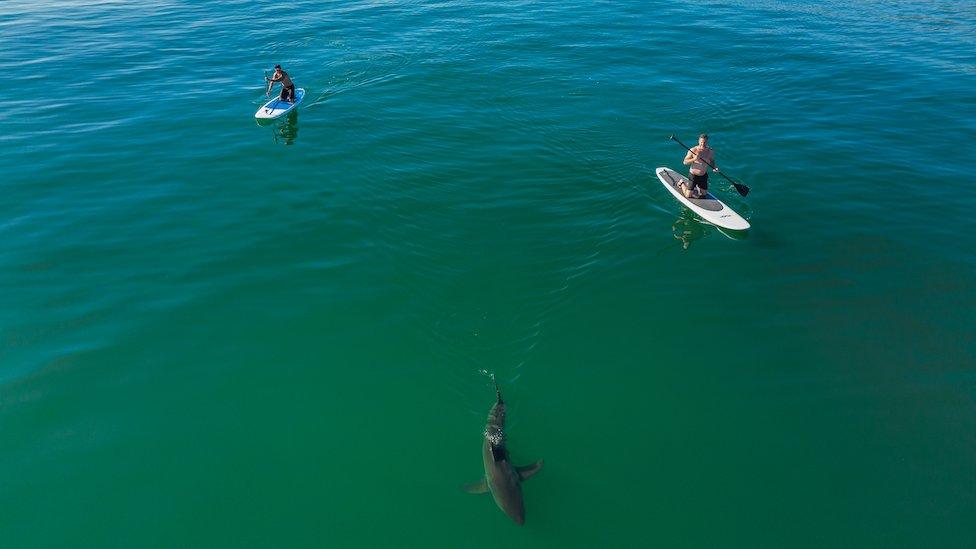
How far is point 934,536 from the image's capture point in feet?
40.7

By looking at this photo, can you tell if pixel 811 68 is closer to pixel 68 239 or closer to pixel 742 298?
pixel 742 298

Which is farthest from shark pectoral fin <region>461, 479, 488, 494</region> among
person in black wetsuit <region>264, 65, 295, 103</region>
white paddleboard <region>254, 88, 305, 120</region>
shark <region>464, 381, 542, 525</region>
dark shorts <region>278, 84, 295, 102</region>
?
dark shorts <region>278, 84, 295, 102</region>

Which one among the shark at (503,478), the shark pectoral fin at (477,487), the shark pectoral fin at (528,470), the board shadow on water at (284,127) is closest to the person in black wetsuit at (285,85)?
the board shadow on water at (284,127)

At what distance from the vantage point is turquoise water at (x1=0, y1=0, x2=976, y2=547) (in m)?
13.0

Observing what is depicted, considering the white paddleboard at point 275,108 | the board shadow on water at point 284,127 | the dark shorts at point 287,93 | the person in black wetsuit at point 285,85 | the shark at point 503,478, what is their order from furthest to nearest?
the dark shorts at point 287,93 < the person in black wetsuit at point 285,85 < the white paddleboard at point 275,108 < the board shadow on water at point 284,127 < the shark at point 503,478

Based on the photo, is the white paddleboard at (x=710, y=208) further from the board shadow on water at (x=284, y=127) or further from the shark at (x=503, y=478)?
the board shadow on water at (x=284, y=127)

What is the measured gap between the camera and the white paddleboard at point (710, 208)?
21141mm

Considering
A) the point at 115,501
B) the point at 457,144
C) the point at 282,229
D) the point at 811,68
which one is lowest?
the point at 115,501

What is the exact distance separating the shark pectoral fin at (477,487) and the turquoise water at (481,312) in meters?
0.25

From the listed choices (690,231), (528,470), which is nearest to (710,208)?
(690,231)

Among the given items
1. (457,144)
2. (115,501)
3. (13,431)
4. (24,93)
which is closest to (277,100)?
(457,144)

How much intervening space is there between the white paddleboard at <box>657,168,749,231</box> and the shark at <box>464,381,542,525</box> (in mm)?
12440

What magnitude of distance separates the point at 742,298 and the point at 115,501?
18.1 metres

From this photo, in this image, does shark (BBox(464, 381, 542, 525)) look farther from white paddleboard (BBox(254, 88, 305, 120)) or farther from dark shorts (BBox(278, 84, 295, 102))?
dark shorts (BBox(278, 84, 295, 102))
